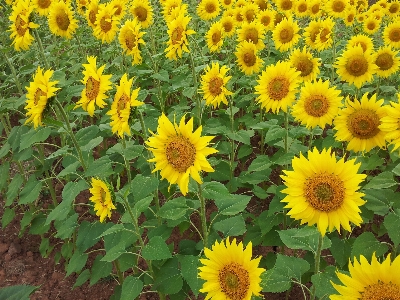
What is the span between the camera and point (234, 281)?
6.46 ft

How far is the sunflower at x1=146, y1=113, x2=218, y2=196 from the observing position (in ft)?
6.77

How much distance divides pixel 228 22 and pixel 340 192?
164 inches

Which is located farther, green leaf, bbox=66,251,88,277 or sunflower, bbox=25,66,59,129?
green leaf, bbox=66,251,88,277

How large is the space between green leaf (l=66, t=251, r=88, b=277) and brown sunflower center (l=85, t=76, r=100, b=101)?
1301mm

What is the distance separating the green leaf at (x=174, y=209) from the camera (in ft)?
7.73

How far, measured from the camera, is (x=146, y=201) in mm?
2406

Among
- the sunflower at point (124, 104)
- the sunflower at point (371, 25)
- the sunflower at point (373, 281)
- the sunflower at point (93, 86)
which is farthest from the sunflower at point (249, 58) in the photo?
the sunflower at point (371, 25)

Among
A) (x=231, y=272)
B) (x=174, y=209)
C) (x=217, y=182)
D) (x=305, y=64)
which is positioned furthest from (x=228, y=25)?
(x=231, y=272)

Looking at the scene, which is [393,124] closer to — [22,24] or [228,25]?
[22,24]

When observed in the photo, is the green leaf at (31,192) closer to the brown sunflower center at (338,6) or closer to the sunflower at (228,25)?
the sunflower at (228,25)

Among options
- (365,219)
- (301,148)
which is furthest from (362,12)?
(365,219)

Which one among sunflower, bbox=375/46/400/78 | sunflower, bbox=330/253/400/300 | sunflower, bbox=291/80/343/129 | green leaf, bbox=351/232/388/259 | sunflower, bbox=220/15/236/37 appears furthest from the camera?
sunflower, bbox=220/15/236/37

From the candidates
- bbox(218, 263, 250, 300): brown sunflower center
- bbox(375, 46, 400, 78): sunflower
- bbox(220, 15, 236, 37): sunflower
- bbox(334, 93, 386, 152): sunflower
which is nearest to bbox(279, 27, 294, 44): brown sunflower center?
bbox(220, 15, 236, 37): sunflower

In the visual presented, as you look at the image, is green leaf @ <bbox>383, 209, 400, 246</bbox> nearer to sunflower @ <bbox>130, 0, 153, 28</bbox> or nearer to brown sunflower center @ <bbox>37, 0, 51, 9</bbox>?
sunflower @ <bbox>130, 0, 153, 28</bbox>
